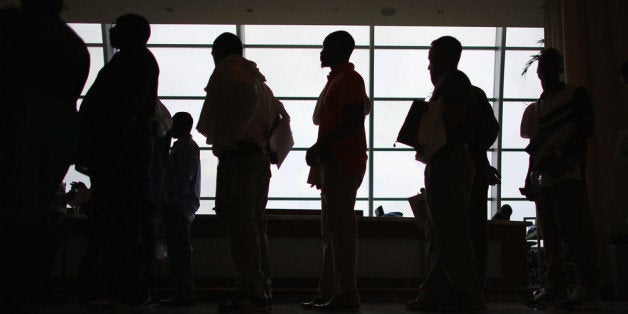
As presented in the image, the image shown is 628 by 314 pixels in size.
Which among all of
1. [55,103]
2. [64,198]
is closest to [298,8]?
[64,198]

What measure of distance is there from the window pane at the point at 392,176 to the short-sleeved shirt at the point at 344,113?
7.80 m

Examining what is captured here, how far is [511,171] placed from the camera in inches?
439

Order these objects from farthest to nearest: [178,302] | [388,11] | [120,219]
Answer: [388,11] < [178,302] < [120,219]

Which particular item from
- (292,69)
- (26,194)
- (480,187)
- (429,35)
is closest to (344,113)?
(480,187)

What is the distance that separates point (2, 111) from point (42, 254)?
1.51 feet

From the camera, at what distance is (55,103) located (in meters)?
1.93

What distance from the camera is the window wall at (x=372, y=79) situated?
35.3 ft

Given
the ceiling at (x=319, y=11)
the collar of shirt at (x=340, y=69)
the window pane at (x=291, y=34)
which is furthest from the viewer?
the window pane at (x=291, y=34)

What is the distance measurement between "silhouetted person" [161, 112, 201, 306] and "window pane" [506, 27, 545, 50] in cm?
851

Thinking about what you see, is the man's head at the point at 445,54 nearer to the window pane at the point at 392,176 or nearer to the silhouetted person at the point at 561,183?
the silhouetted person at the point at 561,183

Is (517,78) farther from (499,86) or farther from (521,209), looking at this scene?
(521,209)

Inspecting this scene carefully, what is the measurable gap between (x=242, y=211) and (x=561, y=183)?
68.7 inches

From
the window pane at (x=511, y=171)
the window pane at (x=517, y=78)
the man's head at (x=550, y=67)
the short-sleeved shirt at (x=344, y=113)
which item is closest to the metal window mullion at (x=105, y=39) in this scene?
the window pane at (x=517, y=78)

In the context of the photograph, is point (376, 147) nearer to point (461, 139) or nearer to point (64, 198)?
point (64, 198)
